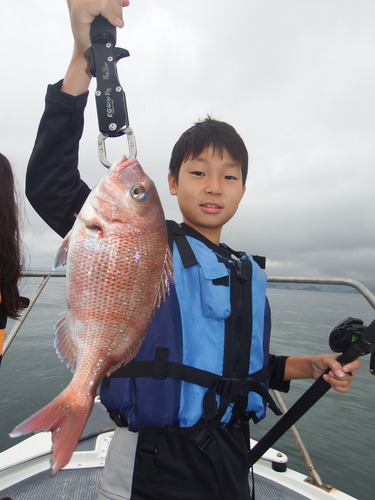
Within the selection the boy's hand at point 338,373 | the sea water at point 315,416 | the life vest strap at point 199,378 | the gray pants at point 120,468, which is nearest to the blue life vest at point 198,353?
the life vest strap at point 199,378

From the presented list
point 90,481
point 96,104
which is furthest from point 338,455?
point 96,104

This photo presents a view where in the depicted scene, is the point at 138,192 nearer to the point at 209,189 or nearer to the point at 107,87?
the point at 107,87

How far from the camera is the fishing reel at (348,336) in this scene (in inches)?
84.4

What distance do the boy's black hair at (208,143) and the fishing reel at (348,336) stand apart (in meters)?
1.21

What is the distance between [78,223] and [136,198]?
0.98ft

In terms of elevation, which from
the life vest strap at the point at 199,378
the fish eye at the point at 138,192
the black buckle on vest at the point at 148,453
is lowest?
the black buckle on vest at the point at 148,453

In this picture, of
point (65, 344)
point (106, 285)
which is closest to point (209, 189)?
point (106, 285)

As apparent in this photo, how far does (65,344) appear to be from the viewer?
1521 mm

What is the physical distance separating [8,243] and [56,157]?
119 cm

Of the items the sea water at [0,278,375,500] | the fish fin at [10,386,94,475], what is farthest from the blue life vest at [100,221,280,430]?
the sea water at [0,278,375,500]

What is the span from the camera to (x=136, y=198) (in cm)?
164

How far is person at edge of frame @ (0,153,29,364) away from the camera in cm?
259

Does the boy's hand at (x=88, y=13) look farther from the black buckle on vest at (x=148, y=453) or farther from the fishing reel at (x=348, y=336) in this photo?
the fishing reel at (x=348, y=336)

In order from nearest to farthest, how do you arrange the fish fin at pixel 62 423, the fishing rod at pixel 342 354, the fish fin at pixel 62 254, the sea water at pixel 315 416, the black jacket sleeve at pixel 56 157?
the fish fin at pixel 62 423, the fish fin at pixel 62 254, the black jacket sleeve at pixel 56 157, the fishing rod at pixel 342 354, the sea water at pixel 315 416
